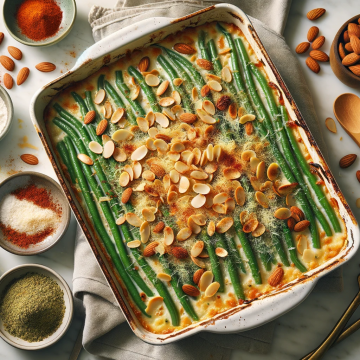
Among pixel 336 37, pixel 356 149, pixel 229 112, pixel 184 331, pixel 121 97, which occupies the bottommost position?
pixel 184 331

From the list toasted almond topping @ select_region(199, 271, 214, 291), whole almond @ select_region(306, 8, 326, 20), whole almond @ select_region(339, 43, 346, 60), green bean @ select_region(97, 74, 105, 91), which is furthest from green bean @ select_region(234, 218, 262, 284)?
whole almond @ select_region(306, 8, 326, 20)

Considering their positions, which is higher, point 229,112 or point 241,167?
point 229,112

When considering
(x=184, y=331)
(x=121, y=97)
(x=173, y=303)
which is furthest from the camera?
(x=121, y=97)

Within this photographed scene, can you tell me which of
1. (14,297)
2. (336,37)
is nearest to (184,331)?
(14,297)

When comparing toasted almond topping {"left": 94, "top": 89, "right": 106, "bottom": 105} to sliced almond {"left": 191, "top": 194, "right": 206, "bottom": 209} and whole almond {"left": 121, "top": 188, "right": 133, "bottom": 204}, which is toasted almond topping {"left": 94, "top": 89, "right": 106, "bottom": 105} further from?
sliced almond {"left": 191, "top": 194, "right": 206, "bottom": 209}

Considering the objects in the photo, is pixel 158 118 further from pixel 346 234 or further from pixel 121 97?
pixel 346 234

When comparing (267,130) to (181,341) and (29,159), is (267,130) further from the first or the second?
(29,159)

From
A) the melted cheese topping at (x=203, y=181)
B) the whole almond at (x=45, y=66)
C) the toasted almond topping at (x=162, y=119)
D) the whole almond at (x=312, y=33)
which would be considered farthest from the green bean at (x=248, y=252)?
the whole almond at (x=45, y=66)
